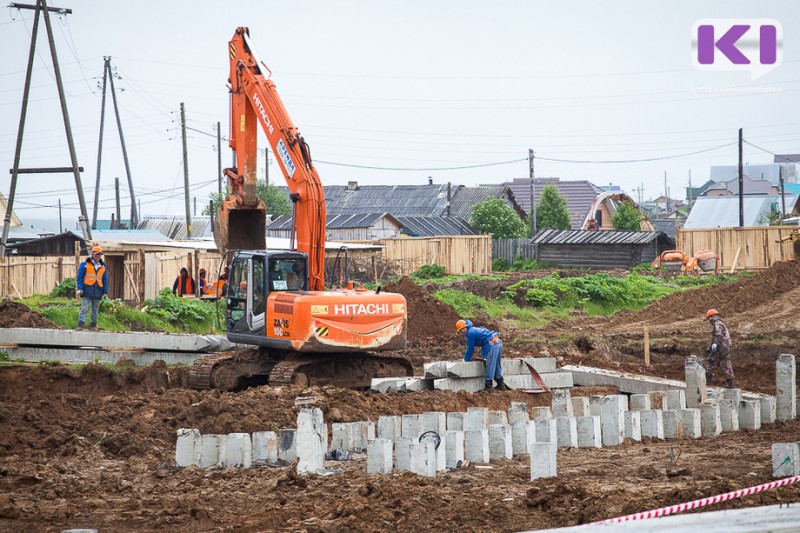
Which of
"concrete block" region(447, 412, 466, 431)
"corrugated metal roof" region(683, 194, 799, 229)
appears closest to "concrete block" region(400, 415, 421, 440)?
"concrete block" region(447, 412, 466, 431)

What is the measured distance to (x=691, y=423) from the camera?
1263 centimetres

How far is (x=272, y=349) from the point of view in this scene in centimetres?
1677

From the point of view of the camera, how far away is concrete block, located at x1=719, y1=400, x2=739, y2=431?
13172mm

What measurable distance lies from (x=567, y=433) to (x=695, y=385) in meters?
3.04

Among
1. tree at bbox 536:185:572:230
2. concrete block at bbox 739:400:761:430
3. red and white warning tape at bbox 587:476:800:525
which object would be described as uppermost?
tree at bbox 536:185:572:230

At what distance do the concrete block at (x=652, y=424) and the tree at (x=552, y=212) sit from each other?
178ft

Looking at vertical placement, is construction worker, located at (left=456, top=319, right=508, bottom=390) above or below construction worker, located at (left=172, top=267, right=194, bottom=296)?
below

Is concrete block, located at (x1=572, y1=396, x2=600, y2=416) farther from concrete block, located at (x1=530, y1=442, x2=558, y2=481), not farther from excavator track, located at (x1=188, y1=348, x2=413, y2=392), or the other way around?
excavator track, located at (x1=188, y1=348, x2=413, y2=392)

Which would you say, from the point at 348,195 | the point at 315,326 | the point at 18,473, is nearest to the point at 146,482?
the point at 18,473

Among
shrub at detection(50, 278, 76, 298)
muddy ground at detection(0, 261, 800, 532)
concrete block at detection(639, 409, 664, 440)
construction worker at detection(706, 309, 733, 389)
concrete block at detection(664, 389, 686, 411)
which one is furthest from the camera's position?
shrub at detection(50, 278, 76, 298)

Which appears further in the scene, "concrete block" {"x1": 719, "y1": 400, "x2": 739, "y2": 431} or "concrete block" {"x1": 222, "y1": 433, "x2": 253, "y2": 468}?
"concrete block" {"x1": 719, "y1": 400, "x2": 739, "y2": 431}

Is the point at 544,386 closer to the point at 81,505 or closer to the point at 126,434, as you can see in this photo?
the point at 126,434

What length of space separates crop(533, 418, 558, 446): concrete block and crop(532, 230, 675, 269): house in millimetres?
38877

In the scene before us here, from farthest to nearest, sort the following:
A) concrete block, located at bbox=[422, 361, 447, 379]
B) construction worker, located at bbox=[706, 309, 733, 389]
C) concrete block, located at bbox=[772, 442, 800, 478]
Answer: construction worker, located at bbox=[706, 309, 733, 389], concrete block, located at bbox=[422, 361, 447, 379], concrete block, located at bbox=[772, 442, 800, 478]
